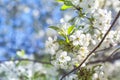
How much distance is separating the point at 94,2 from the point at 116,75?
221 inches

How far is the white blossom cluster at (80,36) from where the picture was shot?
2.12m

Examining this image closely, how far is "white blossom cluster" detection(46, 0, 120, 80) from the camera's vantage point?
2.12m

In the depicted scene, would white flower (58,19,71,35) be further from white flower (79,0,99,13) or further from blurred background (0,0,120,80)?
blurred background (0,0,120,80)

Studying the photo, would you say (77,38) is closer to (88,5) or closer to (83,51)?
(83,51)

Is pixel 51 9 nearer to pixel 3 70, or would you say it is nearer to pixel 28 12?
pixel 28 12

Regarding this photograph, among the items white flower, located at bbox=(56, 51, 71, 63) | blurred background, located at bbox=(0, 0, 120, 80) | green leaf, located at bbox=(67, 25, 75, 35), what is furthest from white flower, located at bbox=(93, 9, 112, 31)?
blurred background, located at bbox=(0, 0, 120, 80)

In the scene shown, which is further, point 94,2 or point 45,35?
point 45,35

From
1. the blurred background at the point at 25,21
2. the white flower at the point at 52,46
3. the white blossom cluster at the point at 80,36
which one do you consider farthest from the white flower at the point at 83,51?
the blurred background at the point at 25,21

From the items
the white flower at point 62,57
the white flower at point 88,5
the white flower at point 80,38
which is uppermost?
the white flower at point 88,5

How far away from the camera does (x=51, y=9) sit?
9.44 m

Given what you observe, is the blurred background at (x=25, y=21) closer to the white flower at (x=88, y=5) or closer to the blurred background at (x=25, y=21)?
the blurred background at (x=25, y=21)

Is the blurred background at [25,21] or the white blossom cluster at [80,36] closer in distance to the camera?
the white blossom cluster at [80,36]

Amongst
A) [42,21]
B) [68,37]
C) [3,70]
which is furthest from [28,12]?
[68,37]

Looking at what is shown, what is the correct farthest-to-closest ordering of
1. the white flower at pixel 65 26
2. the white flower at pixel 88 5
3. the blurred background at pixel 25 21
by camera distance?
the blurred background at pixel 25 21, the white flower at pixel 65 26, the white flower at pixel 88 5
